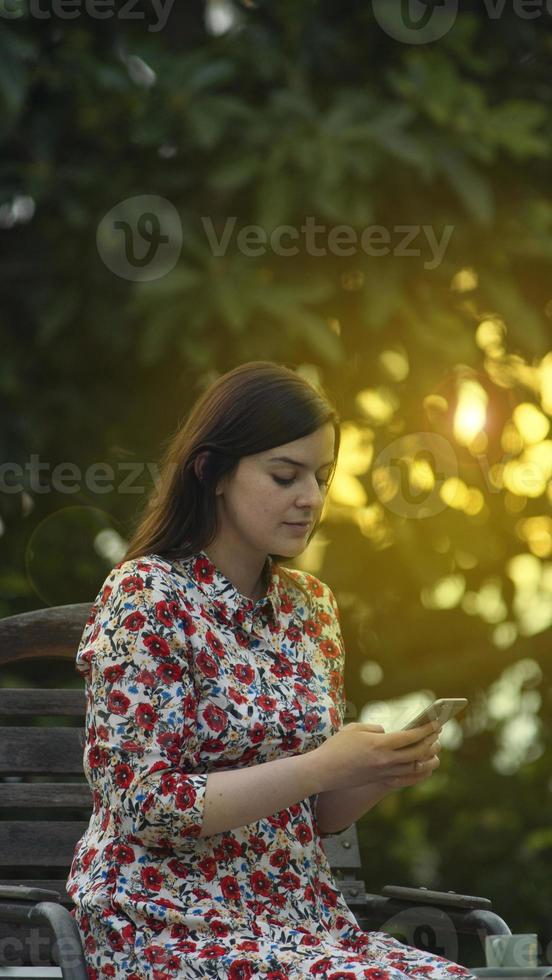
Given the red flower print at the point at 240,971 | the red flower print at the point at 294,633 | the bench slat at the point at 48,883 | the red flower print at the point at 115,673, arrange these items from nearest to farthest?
the red flower print at the point at 240,971 < the red flower print at the point at 115,673 < the red flower print at the point at 294,633 < the bench slat at the point at 48,883

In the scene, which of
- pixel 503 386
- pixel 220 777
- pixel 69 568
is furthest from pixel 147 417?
pixel 220 777

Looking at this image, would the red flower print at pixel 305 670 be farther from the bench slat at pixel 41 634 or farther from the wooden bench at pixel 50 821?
the bench slat at pixel 41 634

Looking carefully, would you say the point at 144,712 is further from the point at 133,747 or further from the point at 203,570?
the point at 203,570

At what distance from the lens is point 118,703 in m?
2.20

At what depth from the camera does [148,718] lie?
2193 millimetres

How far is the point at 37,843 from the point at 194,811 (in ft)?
2.68

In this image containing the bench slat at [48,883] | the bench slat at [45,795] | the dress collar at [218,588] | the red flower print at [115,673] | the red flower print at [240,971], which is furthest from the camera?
the bench slat at [45,795]

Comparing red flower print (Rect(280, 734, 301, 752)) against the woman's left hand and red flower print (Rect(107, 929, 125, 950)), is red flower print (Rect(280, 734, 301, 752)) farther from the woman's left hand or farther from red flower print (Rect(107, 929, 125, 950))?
red flower print (Rect(107, 929, 125, 950))

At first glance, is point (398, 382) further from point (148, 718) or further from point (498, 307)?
point (148, 718)

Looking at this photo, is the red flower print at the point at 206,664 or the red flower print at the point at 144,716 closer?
the red flower print at the point at 144,716

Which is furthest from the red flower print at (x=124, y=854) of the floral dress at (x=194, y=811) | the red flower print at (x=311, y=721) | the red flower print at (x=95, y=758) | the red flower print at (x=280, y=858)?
the red flower print at (x=311, y=721)

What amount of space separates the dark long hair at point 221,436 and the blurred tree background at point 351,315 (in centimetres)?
88

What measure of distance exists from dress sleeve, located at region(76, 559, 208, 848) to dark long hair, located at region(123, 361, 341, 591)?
155mm

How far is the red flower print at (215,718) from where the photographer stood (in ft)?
7.47
